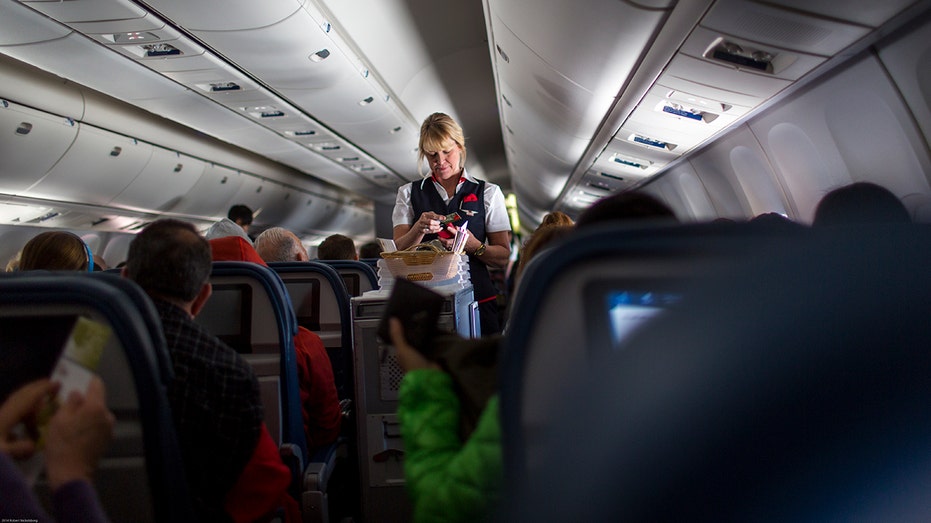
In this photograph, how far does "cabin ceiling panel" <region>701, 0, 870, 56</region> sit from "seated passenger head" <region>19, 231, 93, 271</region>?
3.53m

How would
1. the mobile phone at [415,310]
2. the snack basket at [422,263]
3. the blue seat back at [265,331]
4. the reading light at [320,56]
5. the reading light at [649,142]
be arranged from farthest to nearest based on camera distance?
the reading light at [649,142], the reading light at [320,56], the snack basket at [422,263], the blue seat back at [265,331], the mobile phone at [415,310]

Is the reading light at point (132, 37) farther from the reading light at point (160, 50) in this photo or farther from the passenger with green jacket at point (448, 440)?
Result: the passenger with green jacket at point (448, 440)

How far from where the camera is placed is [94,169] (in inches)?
291

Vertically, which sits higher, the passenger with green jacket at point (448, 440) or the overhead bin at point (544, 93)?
the overhead bin at point (544, 93)

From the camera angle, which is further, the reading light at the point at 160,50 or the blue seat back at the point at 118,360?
the reading light at the point at 160,50

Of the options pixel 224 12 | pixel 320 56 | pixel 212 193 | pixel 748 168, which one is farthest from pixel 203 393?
pixel 212 193

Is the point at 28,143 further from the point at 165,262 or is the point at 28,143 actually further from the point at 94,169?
the point at 165,262

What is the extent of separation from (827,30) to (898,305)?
10.5ft

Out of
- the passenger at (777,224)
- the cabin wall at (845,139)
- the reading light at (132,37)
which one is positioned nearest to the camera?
the passenger at (777,224)

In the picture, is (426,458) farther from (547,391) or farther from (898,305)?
(898,305)

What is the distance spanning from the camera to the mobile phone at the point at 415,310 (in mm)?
1196

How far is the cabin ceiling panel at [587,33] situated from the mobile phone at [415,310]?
3.11m

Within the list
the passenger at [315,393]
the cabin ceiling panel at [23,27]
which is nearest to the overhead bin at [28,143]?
the cabin ceiling panel at [23,27]

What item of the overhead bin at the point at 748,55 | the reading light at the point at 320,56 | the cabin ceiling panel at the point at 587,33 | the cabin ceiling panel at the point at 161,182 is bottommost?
the overhead bin at the point at 748,55
